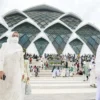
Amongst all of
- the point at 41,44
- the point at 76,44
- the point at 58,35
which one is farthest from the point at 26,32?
the point at 76,44

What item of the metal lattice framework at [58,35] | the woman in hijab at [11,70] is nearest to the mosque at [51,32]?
the metal lattice framework at [58,35]

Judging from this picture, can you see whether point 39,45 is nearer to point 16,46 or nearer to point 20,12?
point 20,12

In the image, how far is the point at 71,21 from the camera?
5134 cm

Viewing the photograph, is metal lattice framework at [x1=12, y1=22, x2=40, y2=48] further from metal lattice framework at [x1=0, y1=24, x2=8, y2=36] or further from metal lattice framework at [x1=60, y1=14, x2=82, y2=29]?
metal lattice framework at [x1=60, y1=14, x2=82, y2=29]

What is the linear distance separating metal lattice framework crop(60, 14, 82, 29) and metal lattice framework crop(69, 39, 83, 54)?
2.39 meters

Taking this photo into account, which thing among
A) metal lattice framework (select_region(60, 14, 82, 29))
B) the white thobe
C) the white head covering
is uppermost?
metal lattice framework (select_region(60, 14, 82, 29))

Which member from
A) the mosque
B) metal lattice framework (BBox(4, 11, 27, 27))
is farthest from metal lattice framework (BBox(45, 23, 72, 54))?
metal lattice framework (BBox(4, 11, 27, 27))

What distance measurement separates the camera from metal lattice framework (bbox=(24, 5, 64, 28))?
49.5 metres

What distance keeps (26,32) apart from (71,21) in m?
6.67

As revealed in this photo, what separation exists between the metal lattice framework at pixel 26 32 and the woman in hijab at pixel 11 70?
4118cm

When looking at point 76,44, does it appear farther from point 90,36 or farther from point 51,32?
point 90,36

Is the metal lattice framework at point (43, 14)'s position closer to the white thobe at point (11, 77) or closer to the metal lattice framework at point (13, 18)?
the metal lattice framework at point (13, 18)

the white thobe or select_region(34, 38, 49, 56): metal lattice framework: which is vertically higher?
select_region(34, 38, 49, 56): metal lattice framework

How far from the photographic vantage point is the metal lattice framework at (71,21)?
50.6 metres
